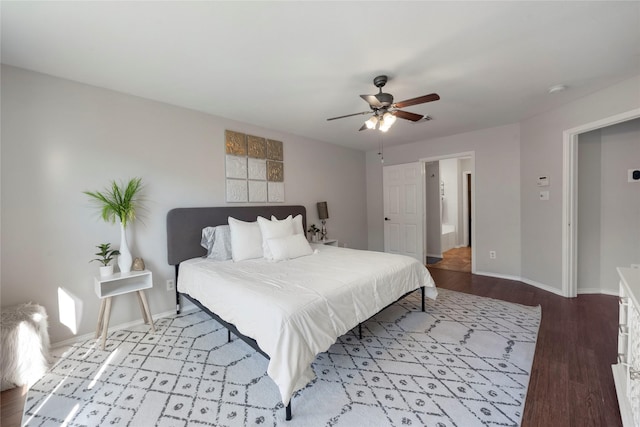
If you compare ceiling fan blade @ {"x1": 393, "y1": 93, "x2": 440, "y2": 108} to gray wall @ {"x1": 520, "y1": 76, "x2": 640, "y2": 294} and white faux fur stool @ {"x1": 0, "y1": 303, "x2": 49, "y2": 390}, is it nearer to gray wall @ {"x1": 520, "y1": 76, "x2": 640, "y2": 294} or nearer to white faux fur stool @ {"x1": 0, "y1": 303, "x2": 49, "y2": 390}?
gray wall @ {"x1": 520, "y1": 76, "x2": 640, "y2": 294}

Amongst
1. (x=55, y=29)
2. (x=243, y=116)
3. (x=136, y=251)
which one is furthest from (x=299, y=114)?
(x=136, y=251)

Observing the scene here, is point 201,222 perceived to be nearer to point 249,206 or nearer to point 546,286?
point 249,206

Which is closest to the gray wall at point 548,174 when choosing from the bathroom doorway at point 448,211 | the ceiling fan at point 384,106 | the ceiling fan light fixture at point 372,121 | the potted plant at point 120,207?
the bathroom doorway at point 448,211

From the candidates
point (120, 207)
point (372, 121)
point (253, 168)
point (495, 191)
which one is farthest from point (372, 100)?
point (495, 191)

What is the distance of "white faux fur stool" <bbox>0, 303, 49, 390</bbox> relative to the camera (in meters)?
1.81

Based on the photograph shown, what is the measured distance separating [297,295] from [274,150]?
2.82m

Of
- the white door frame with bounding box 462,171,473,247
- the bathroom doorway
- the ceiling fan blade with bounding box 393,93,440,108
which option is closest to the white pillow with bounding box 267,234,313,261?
the ceiling fan blade with bounding box 393,93,440,108

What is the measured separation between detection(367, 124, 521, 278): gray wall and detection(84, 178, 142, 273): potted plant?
480 cm

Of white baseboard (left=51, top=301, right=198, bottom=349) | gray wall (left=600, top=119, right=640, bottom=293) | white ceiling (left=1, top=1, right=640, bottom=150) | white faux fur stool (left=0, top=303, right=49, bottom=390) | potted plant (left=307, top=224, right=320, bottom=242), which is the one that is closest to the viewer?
white ceiling (left=1, top=1, right=640, bottom=150)

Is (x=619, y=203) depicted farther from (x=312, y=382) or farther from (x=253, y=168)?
(x=253, y=168)

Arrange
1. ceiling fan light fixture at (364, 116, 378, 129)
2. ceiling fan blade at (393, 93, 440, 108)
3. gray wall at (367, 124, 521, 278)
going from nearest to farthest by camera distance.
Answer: ceiling fan blade at (393, 93, 440, 108)
ceiling fan light fixture at (364, 116, 378, 129)
gray wall at (367, 124, 521, 278)

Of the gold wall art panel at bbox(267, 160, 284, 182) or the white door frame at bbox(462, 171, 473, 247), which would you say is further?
the white door frame at bbox(462, 171, 473, 247)

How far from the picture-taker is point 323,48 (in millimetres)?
1989

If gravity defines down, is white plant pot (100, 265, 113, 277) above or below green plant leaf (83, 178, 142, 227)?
below
